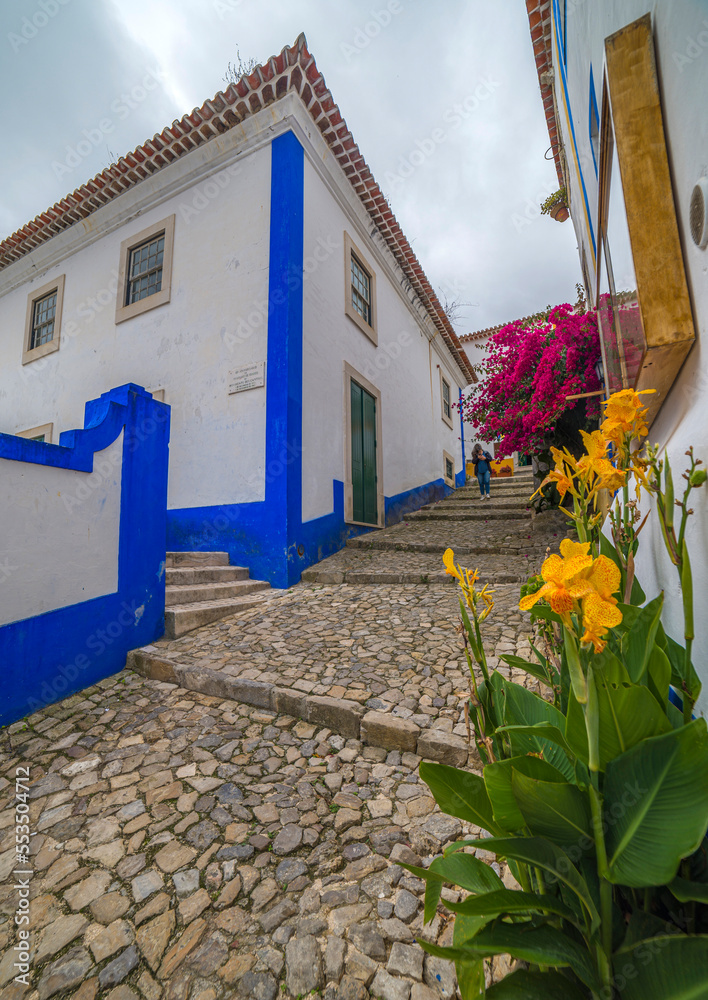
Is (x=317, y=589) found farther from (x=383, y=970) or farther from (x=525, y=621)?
(x=383, y=970)

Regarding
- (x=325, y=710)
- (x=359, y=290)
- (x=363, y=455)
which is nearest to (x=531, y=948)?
(x=325, y=710)

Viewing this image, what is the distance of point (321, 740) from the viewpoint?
2252 mm

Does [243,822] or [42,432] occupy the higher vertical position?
[42,432]

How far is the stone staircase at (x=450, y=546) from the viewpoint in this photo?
187 inches

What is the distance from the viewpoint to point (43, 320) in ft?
26.5

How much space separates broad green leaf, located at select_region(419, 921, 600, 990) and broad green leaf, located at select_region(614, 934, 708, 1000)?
0.19ft

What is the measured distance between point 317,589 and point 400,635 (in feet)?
5.47

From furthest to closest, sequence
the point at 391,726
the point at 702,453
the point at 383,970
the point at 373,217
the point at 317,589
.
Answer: the point at 373,217
the point at 317,589
the point at 391,726
the point at 383,970
the point at 702,453

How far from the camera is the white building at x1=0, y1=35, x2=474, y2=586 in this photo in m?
5.29

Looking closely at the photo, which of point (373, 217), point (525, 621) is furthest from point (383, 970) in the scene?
point (373, 217)

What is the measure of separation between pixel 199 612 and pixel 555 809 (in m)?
3.55

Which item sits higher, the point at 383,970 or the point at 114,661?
the point at 114,661

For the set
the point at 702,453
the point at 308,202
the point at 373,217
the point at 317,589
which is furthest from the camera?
the point at 373,217

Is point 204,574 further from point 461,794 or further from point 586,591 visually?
point 586,591
